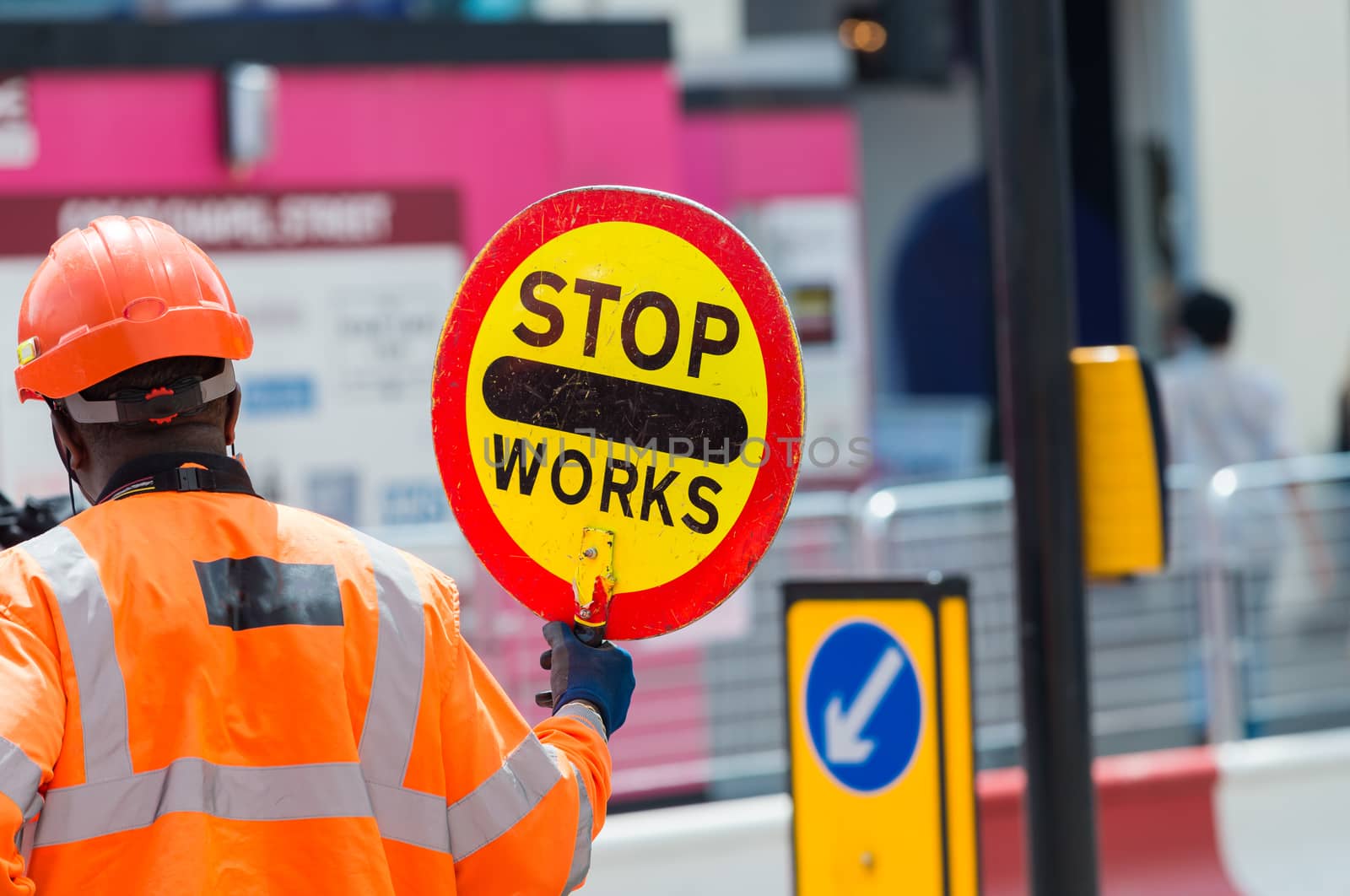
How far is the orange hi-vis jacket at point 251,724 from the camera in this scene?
190 centimetres

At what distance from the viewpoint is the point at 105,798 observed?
6.27ft

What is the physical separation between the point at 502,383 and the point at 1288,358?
1110cm

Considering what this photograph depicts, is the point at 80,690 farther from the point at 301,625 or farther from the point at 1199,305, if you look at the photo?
the point at 1199,305

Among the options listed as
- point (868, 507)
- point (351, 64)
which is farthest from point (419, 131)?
point (868, 507)

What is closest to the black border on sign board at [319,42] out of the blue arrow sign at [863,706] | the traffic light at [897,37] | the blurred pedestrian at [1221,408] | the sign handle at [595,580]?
the blurred pedestrian at [1221,408]

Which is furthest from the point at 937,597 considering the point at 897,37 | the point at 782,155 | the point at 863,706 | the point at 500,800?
the point at 897,37

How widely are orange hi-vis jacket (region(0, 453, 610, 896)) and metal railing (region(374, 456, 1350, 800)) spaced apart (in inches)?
136

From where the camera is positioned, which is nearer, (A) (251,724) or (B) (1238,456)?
(A) (251,724)

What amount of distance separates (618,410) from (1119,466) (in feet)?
5.65

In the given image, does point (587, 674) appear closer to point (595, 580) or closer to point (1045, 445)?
point (595, 580)

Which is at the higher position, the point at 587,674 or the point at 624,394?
the point at 624,394

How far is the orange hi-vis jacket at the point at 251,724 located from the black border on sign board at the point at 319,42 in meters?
5.41

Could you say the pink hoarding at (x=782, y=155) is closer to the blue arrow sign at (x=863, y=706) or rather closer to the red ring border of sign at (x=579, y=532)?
the blue arrow sign at (x=863, y=706)

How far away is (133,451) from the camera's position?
84.4 inches
